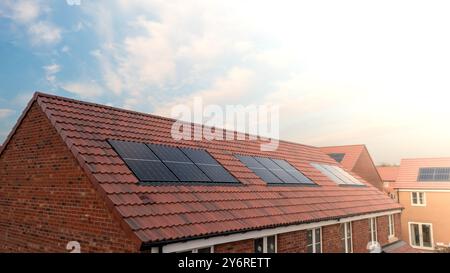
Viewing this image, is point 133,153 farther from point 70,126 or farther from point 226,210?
point 226,210

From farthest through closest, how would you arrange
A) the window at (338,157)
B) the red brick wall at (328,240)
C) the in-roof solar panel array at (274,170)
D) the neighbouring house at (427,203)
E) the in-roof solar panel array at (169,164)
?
the window at (338,157), the neighbouring house at (427,203), the in-roof solar panel array at (274,170), the in-roof solar panel array at (169,164), the red brick wall at (328,240)

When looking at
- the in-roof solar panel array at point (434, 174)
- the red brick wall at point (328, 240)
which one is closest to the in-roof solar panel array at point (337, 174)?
the red brick wall at point (328, 240)

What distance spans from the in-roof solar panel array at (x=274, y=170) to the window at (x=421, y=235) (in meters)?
22.2

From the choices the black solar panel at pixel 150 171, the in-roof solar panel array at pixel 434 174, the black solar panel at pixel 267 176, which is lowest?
the black solar panel at pixel 150 171

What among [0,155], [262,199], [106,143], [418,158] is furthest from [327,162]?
[418,158]

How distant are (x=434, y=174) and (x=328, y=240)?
26.1 meters

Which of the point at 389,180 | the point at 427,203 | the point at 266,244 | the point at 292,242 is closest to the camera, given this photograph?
the point at 266,244

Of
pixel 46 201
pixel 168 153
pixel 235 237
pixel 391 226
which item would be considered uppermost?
pixel 168 153

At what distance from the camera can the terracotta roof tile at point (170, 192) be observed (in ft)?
26.4

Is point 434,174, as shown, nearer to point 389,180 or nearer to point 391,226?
point 389,180

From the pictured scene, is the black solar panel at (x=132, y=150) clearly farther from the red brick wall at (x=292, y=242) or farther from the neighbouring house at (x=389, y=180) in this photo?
the neighbouring house at (x=389, y=180)

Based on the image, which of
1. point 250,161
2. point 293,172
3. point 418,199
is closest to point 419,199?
point 418,199

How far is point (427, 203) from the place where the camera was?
3206 centimetres

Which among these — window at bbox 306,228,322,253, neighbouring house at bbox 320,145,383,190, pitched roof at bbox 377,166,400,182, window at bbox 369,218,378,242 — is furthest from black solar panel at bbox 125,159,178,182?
pitched roof at bbox 377,166,400,182
